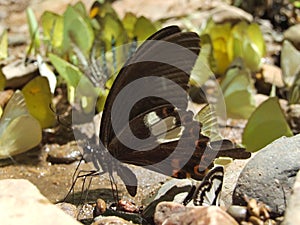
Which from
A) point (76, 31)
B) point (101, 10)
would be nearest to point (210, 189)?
point (76, 31)

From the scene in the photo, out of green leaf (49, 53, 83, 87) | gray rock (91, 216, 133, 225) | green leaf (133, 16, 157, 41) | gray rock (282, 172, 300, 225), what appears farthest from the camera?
green leaf (133, 16, 157, 41)

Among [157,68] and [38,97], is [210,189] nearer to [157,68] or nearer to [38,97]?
[157,68]

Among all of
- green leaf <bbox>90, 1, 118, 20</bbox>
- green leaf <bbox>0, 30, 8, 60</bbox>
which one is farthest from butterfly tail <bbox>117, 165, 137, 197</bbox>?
green leaf <bbox>90, 1, 118, 20</bbox>

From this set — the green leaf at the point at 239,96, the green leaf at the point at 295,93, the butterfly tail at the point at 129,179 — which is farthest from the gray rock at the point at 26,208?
the green leaf at the point at 295,93

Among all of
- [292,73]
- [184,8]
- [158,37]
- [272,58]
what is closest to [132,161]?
[158,37]

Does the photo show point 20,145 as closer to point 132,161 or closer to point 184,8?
point 132,161

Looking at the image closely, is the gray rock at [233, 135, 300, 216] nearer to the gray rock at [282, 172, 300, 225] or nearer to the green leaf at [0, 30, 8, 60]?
the gray rock at [282, 172, 300, 225]

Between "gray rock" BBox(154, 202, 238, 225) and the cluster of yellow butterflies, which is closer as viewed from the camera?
"gray rock" BBox(154, 202, 238, 225)
